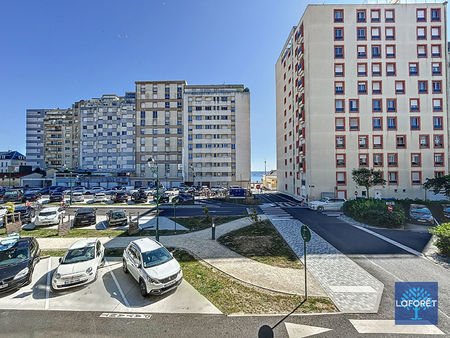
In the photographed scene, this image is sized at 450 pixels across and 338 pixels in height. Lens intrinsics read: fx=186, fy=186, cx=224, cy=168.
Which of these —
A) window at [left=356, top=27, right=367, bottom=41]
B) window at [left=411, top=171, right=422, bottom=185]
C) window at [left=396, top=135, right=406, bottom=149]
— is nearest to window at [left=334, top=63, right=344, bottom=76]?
window at [left=356, top=27, right=367, bottom=41]

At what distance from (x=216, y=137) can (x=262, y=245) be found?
153 ft

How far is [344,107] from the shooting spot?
103 ft

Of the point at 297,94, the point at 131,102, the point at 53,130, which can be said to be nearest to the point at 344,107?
the point at 297,94

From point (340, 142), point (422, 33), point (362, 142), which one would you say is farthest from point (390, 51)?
point (340, 142)

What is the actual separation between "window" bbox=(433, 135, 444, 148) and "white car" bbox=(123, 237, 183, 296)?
44075 mm

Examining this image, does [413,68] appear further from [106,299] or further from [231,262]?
[106,299]

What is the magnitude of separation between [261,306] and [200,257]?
4766mm

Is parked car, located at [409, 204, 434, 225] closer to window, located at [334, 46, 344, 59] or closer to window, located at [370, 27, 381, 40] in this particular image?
window, located at [334, 46, 344, 59]

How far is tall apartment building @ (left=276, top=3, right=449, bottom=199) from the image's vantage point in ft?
101

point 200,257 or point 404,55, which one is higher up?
point 404,55

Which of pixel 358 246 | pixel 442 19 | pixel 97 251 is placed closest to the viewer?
pixel 97 251

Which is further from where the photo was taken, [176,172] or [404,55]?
[176,172]

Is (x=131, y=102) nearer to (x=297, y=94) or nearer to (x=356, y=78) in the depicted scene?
(x=297, y=94)

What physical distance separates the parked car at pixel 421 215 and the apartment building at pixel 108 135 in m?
64.3
